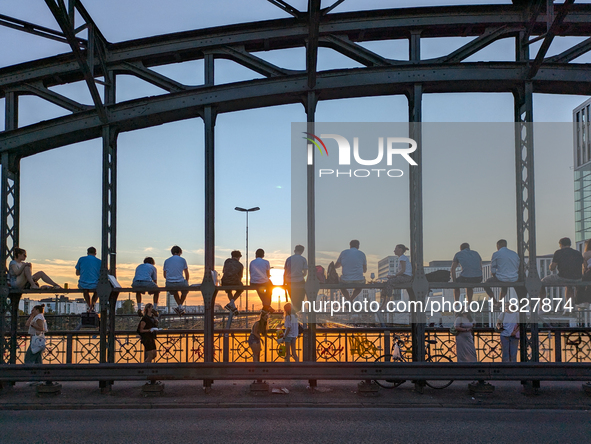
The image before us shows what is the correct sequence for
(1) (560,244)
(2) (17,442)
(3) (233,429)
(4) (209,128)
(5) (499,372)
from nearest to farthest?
(2) (17,442)
(3) (233,429)
(5) (499,372)
(4) (209,128)
(1) (560,244)

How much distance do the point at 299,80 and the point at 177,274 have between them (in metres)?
5.11

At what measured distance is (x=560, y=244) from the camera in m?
11.6

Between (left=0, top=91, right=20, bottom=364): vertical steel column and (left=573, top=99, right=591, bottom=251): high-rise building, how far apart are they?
221 feet

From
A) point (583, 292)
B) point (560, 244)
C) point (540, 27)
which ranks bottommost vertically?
point (583, 292)

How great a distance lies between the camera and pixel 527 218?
10.3 meters

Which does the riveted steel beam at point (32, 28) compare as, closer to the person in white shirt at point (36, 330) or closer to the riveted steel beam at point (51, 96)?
the riveted steel beam at point (51, 96)

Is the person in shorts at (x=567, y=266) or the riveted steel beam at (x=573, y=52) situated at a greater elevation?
the riveted steel beam at (x=573, y=52)

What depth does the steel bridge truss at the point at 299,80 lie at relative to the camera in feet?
34.1

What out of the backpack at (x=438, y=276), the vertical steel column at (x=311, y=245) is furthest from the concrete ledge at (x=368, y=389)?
the backpack at (x=438, y=276)

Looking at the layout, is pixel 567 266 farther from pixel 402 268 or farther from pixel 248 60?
pixel 248 60

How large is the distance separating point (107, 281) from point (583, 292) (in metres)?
10.2

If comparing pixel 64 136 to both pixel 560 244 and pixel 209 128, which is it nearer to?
pixel 209 128

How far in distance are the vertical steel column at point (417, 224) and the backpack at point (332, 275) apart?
1.86 m

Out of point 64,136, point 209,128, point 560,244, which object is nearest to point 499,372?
point 560,244
